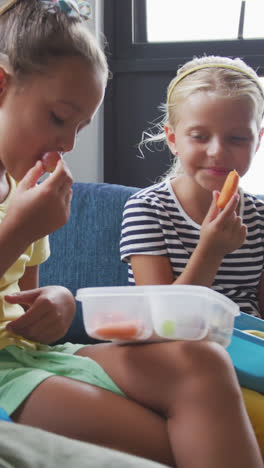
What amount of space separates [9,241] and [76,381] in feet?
0.84

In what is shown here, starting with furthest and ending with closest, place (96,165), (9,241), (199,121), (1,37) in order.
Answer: (96,165) < (199,121) < (1,37) < (9,241)

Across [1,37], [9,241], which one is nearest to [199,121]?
[1,37]

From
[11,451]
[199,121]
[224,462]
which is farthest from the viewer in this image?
[199,121]

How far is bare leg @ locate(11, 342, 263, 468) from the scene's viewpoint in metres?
0.75

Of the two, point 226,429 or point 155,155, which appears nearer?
point 226,429

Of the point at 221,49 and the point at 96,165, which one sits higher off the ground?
the point at 221,49

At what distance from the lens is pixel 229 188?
112 cm

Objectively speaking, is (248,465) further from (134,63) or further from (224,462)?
(134,63)

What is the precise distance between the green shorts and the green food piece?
6.2 inches

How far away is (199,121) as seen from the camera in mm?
1311

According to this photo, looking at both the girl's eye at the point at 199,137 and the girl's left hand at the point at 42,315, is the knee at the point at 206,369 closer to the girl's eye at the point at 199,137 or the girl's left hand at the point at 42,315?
the girl's left hand at the point at 42,315

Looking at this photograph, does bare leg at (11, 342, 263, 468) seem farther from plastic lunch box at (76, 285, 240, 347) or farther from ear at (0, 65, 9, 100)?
ear at (0, 65, 9, 100)

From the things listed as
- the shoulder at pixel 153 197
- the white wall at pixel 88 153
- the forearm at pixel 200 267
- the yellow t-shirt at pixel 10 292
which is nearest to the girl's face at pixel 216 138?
the shoulder at pixel 153 197

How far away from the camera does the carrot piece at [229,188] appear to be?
1.12m
